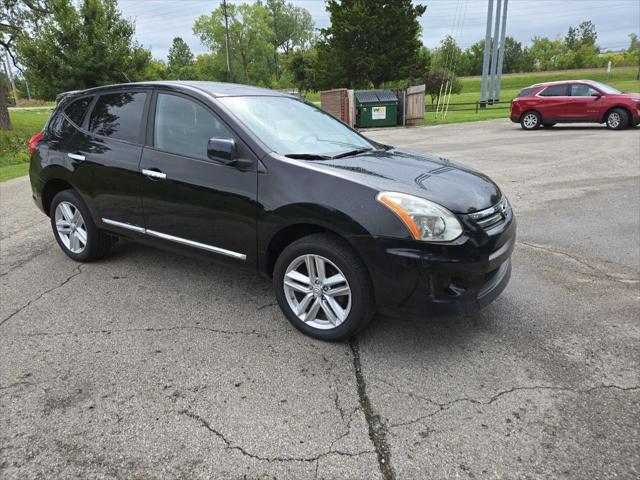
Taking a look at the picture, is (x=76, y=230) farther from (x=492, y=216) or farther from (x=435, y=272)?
(x=492, y=216)

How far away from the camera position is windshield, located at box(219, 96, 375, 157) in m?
3.44

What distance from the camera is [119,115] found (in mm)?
4164

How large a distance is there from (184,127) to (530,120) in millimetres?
16440

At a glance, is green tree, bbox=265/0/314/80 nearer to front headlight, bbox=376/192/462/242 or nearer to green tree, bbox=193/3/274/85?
green tree, bbox=193/3/274/85

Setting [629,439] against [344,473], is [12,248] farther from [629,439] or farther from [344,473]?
[629,439]

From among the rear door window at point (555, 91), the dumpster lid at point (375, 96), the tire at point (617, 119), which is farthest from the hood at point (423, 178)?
the dumpster lid at point (375, 96)

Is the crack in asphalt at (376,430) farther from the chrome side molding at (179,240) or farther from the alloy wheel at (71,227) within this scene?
the alloy wheel at (71,227)

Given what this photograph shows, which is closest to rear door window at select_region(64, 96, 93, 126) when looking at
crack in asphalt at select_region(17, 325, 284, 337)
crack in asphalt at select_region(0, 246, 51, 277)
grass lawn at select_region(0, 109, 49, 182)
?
crack in asphalt at select_region(0, 246, 51, 277)

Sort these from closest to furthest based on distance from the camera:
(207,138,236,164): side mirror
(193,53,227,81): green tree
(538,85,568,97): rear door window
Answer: (207,138,236,164): side mirror, (538,85,568,97): rear door window, (193,53,227,81): green tree

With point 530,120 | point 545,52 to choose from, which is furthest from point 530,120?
point 545,52

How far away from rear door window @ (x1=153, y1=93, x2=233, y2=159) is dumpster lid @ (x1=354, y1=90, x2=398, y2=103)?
63.9ft

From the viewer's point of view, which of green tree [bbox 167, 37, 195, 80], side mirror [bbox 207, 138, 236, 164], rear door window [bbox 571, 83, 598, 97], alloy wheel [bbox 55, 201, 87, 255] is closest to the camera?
side mirror [bbox 207, 138, 236, 164]

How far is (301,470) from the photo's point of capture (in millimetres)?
2102

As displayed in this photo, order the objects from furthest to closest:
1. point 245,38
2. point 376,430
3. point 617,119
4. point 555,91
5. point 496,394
→ 1. point 245,38
2. point 555,91
3. point 617,119
4. point 496,394
5. point 376,430
